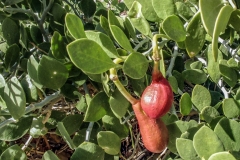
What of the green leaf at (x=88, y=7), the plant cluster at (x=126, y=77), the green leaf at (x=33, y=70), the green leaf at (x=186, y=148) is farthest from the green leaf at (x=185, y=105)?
the green leaf at (x=88, y=7)

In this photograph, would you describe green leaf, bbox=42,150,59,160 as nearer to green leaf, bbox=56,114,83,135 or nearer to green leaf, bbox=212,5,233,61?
green leaf, bbox=56,114,83,135

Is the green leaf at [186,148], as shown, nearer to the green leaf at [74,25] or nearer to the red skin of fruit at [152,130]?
the red skin of fruit at [152,130]

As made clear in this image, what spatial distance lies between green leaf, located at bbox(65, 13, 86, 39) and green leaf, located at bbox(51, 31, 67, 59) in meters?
0.12

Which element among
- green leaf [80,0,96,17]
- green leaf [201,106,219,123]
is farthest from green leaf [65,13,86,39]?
green leaf [80,0,96,17]

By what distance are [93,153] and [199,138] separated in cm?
19

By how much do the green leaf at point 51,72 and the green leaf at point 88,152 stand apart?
0.11m

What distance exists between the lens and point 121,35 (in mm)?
497

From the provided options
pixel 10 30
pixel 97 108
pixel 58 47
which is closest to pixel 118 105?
pixel 97 108

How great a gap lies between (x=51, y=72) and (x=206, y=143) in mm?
261

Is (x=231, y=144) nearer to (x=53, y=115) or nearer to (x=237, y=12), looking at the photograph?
(x=237, y=12)

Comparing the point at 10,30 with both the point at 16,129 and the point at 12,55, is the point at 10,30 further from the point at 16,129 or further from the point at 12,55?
the point at 16,129

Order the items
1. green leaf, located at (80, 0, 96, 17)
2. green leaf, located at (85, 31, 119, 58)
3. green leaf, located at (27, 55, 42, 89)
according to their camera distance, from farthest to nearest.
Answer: green leaf, located at (80, 0, 96, 17) → green leaf, located at (27, 55, 42, 89) → green leaf, located at (85, 31, 119, 58)

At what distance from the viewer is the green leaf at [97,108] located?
1.97 feet

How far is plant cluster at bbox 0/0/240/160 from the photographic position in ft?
1.55
